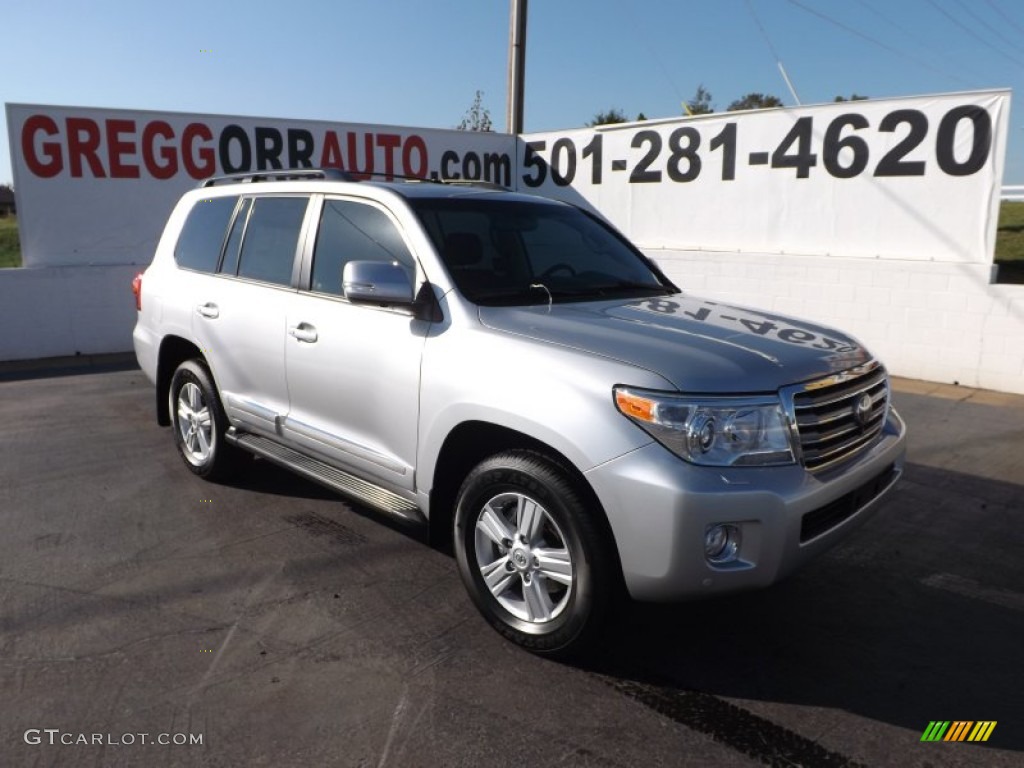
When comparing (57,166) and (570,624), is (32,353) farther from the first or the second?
(570,624)

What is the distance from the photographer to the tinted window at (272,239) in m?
4.64

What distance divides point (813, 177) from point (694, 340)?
7360 mm

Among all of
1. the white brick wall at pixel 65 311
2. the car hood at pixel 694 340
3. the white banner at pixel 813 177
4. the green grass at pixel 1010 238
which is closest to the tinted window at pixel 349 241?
the car hood at pixel 694 340

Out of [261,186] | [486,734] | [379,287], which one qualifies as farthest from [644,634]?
[261,186]

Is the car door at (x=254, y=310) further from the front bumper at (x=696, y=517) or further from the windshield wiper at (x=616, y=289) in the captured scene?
the front bumper at (x=696, y=517)

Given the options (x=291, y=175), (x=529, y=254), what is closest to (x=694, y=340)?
(x=529, y=254)

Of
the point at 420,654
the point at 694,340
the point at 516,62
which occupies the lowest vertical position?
the point at 420,654

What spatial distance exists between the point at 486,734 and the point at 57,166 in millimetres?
9672

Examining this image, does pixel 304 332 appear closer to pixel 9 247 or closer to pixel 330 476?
pixel 330 476

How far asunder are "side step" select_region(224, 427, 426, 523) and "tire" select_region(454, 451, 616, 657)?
36cm

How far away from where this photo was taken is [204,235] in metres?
5.52

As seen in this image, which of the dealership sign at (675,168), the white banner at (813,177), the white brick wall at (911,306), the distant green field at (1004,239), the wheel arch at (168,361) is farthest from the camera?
the distant green field at (1004,239)

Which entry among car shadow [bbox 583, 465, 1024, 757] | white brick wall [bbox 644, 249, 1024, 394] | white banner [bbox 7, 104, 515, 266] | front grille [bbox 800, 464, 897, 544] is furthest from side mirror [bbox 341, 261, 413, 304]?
white brick wall [bbox 644, 249, 1024, 394]

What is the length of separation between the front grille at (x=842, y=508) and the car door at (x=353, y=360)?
5.39 ft
